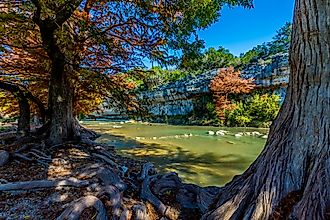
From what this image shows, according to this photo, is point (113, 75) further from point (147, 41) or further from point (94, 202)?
point (94, 202)

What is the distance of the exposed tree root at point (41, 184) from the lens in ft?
10.0

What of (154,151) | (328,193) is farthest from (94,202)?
(154,151)

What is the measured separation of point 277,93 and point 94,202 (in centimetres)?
1951

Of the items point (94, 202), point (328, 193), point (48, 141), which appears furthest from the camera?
point (48, 141)

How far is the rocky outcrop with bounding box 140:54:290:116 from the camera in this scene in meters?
19.1

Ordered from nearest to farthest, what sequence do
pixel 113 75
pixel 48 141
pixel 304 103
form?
pixel 304 103 < pixel 48 141 < pixel 113 75

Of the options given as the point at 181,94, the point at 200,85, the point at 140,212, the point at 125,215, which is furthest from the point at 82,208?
the point at 181,94

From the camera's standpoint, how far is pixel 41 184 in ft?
10.5

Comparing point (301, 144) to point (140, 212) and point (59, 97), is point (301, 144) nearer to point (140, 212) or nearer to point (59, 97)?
point (140, 212)

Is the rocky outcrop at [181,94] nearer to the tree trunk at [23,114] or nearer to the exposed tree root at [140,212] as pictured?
the tree trunk at [23,114]

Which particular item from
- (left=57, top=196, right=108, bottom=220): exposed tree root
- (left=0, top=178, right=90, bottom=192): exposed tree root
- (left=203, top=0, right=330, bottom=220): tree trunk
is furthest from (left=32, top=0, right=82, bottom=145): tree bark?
(left=203, top=0, right=330, bottom=220): tree trunk

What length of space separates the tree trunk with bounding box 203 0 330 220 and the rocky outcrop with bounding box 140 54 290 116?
12.1m

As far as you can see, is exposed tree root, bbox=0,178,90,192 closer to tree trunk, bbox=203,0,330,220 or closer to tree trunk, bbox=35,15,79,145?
tree trunk, bbox=203,0,330,220

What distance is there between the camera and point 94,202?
275cm
